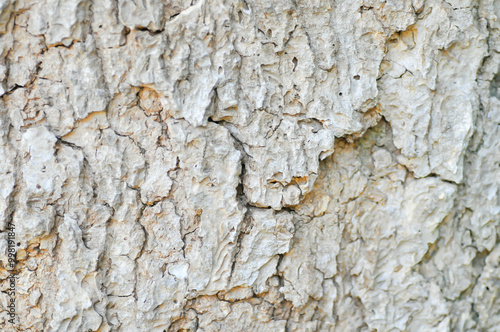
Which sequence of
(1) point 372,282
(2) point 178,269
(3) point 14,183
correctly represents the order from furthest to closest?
(1) point 372,282
(2) point 178,269
(3) point 14,183

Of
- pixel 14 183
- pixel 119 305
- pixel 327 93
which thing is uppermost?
pixel 327 93

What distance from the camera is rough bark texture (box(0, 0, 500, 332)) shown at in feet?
3.77

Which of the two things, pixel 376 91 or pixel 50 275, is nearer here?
pixel 50 275

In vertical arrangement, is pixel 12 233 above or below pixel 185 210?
below

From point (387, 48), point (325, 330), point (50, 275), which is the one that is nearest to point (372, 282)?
point (325, 330)

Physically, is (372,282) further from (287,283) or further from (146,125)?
(146,125)

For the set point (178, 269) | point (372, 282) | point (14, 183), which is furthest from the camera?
point (372, 282)

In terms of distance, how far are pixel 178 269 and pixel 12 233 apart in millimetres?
501

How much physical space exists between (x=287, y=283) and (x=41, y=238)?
0.80 m

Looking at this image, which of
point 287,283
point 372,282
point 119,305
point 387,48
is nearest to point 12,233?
point 119,305

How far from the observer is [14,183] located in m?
1.15

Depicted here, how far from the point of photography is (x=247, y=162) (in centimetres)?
126

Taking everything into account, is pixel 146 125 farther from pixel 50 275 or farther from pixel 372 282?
pixel 372 282

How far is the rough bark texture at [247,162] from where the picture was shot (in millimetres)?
1150
